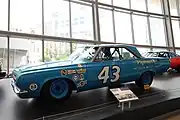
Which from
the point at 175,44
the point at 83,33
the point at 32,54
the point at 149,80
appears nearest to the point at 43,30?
the point at 32,54

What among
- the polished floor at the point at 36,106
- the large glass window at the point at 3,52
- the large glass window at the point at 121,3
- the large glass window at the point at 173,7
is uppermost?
the large glass window at the point at 173,7

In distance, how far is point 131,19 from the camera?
10242 millimetres

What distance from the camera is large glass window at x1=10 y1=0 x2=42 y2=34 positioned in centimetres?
693

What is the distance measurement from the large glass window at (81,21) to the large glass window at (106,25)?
0.64 m

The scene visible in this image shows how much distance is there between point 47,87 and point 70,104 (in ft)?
1.34

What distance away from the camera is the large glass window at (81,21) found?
8297mm

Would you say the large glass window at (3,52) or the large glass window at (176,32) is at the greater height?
the large glass window at (176,32)

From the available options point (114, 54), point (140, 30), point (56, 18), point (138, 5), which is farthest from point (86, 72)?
point (138, 5)

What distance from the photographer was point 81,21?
8586mm

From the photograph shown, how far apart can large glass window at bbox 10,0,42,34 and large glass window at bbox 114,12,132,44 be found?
14.7ft

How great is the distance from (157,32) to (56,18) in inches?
281

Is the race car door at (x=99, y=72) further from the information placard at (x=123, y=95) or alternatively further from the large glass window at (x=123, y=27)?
the large glass window at (x=123, y=27)

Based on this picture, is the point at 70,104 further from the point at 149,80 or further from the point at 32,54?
the point at 32,54

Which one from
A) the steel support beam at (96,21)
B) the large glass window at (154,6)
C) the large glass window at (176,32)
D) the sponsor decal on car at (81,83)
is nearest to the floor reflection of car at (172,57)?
the steel support beam at (96,21)
